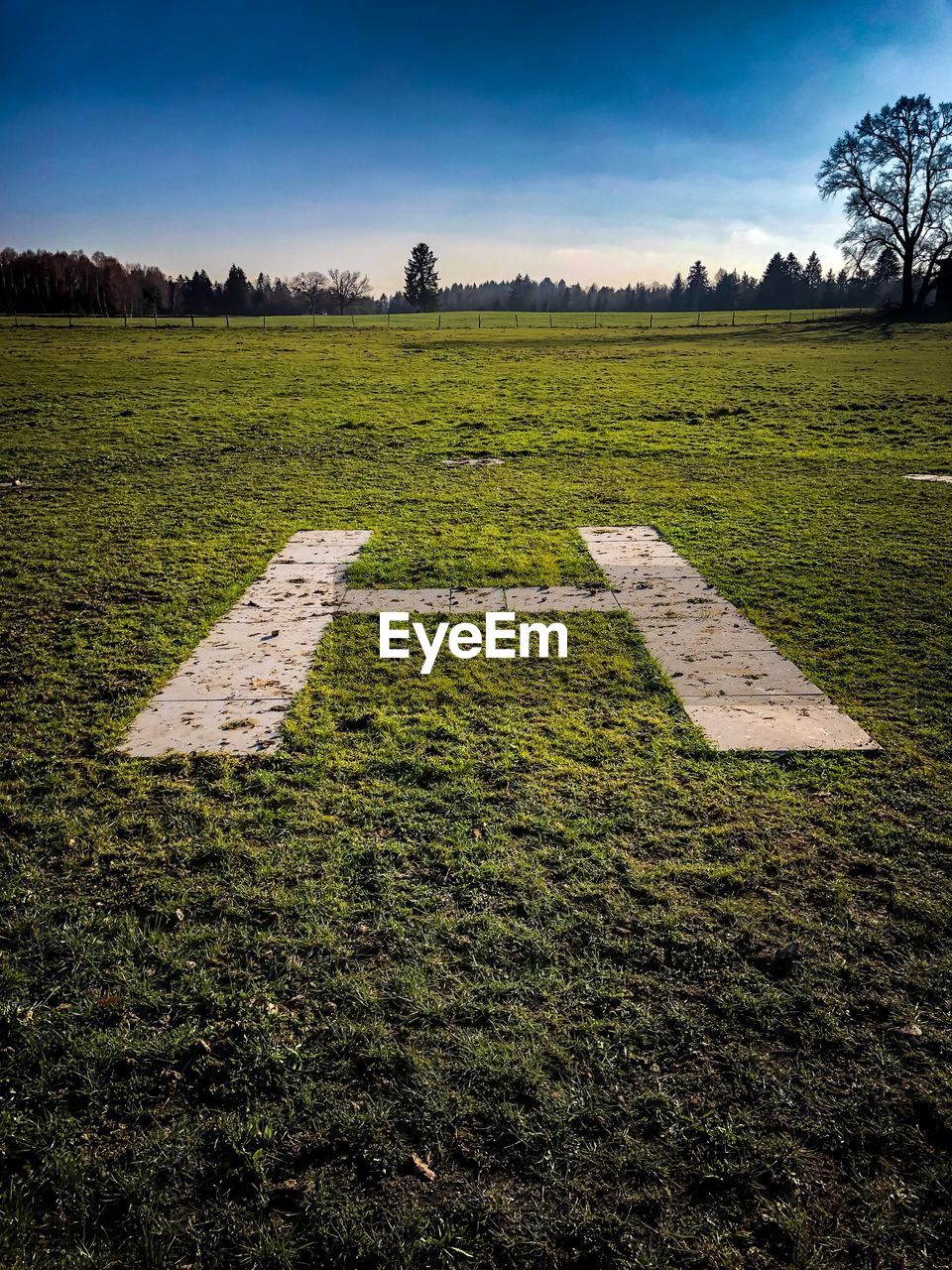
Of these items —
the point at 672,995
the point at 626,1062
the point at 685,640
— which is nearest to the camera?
the point at 626,1062

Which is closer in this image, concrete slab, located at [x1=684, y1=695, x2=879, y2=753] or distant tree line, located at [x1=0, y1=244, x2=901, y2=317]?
concrete slab, located at [x1=684, y1=695, x2=879, y2=753]

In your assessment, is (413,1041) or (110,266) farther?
(110,266)

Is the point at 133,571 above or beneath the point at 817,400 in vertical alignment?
beneath

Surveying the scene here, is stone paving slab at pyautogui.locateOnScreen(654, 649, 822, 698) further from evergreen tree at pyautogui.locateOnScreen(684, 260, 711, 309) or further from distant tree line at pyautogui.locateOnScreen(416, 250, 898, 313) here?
evergreen tree at pyautogui.locateOnScreen(684, 260, 711, 309)

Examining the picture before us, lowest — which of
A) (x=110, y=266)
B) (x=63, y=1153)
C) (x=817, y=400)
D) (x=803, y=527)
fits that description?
(x=63, y=1153)

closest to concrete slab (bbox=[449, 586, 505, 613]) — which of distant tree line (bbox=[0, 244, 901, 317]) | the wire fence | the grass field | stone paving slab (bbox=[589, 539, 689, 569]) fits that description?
the grass field

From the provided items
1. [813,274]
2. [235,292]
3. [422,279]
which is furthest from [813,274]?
[235,292]

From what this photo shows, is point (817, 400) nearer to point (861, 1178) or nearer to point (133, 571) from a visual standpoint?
point (133, 571)

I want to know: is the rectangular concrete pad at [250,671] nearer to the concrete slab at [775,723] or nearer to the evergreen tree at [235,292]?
the concrete slab at [775,723]

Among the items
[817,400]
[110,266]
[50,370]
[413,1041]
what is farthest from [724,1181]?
[110,266]
